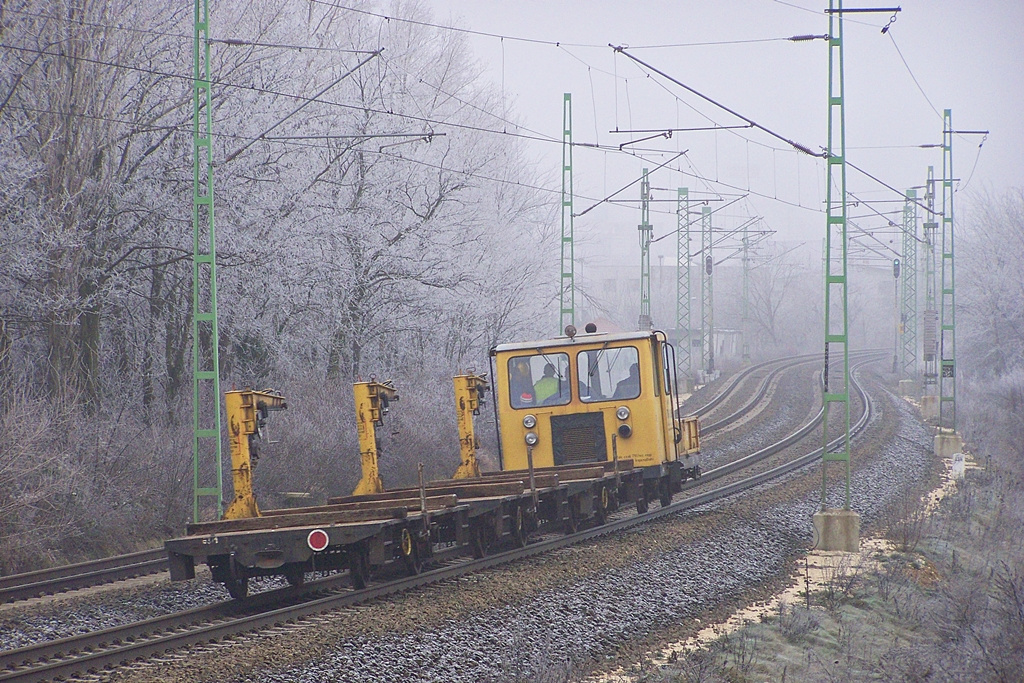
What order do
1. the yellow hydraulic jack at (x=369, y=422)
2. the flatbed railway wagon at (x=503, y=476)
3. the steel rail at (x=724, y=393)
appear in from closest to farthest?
the flatbed railway wagon at (x=503, y=476), the yellow hydraulic jack at (x=369, y=422), the steel rail at (x=724, y=393)

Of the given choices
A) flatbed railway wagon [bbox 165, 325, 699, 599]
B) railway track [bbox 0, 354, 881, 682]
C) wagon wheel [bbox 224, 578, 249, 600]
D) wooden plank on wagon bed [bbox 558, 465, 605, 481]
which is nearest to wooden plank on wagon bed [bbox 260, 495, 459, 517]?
flatbed railway wagon [bbox 165, 325, 699, 599]

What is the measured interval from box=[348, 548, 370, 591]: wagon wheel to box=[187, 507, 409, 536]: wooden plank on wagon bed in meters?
0.30

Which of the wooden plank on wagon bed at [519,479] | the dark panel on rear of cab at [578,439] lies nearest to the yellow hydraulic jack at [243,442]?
the wooden plank on wagon bed at [519,479]

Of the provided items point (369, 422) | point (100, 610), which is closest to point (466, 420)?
point (369, 422)

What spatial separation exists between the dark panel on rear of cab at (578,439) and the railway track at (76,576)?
5.13 metres

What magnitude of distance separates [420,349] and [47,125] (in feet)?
35.5

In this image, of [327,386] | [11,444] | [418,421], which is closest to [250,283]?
[327,386]

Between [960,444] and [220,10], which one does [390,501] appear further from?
[960,444]

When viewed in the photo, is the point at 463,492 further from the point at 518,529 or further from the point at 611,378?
the point at 611,378

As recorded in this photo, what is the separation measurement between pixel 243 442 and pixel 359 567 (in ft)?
5.85

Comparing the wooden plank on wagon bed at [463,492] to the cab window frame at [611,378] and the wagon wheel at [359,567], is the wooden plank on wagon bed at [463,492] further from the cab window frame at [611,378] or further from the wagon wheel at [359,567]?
the cab window frame at [611,378]

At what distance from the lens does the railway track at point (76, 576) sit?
975cm

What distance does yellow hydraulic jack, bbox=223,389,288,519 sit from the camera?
9.79 meters

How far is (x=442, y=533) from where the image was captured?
10.2 meters
